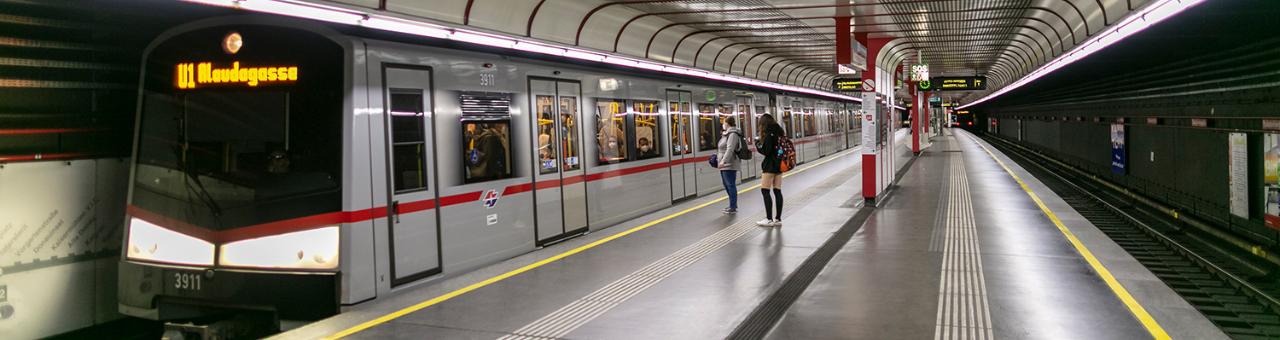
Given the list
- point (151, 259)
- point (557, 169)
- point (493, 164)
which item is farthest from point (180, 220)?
point (557, 169)

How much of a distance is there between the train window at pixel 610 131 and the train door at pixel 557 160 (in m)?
0.58

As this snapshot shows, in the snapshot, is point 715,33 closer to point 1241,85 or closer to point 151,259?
point 1241,85

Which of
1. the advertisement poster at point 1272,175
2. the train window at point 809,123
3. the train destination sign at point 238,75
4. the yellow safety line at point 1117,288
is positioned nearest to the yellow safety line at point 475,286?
the train destination sign at point 238,75

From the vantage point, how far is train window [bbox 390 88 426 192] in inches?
247

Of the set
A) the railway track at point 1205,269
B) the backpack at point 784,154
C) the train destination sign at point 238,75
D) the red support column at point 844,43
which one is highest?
the red support column at point 844,43

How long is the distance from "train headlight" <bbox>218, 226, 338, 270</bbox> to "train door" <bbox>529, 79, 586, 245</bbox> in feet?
10.1

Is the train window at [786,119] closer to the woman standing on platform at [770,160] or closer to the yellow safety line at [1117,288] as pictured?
the yellow safety line at [1117,288]

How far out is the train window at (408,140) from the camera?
6270 mm

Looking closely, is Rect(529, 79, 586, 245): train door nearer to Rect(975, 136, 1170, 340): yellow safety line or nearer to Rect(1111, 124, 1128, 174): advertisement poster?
Rect(975, 136, 1170, 340): yellow safety line

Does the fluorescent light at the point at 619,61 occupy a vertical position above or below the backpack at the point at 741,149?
above

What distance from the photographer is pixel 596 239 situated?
9.40 meters

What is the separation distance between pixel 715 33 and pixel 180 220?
38.1ft

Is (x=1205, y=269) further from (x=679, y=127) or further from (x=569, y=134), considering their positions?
(x=679, y=127)

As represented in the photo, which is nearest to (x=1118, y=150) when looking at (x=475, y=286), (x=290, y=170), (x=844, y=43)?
(x=844, y=43)
